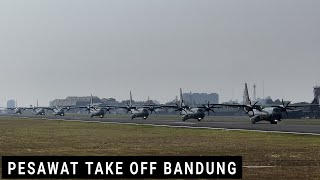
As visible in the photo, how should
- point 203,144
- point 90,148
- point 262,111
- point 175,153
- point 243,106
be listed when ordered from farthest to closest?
point 243,106, point 262,111, point 203,144, point 90,148, point 175,153

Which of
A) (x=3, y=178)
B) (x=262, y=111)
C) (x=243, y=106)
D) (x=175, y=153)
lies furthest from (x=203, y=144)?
(x=243, y=106)

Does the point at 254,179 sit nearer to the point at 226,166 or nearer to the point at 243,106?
the point at 226,166

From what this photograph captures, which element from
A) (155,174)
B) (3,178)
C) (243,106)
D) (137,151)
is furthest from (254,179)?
(243,106)

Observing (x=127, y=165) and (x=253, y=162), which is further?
(x=253, y=162)

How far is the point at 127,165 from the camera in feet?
89.5

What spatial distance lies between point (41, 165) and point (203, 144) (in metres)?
25.6

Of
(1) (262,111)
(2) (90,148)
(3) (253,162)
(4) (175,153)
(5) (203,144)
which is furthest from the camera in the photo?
(1) (262,111)

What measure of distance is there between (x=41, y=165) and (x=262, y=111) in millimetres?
77003

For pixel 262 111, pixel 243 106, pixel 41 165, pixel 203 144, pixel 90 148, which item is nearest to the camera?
pixel 41 165

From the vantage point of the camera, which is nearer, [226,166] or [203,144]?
[226,166]

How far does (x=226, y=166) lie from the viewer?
25047mm

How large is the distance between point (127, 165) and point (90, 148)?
17.2 meters

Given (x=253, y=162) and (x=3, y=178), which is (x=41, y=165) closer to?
(x=3, y=178)

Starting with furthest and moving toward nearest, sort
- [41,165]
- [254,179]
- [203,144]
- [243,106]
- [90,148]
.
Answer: [243,106]
[203,144]
[90,148]
[254,179]
[41,165]
